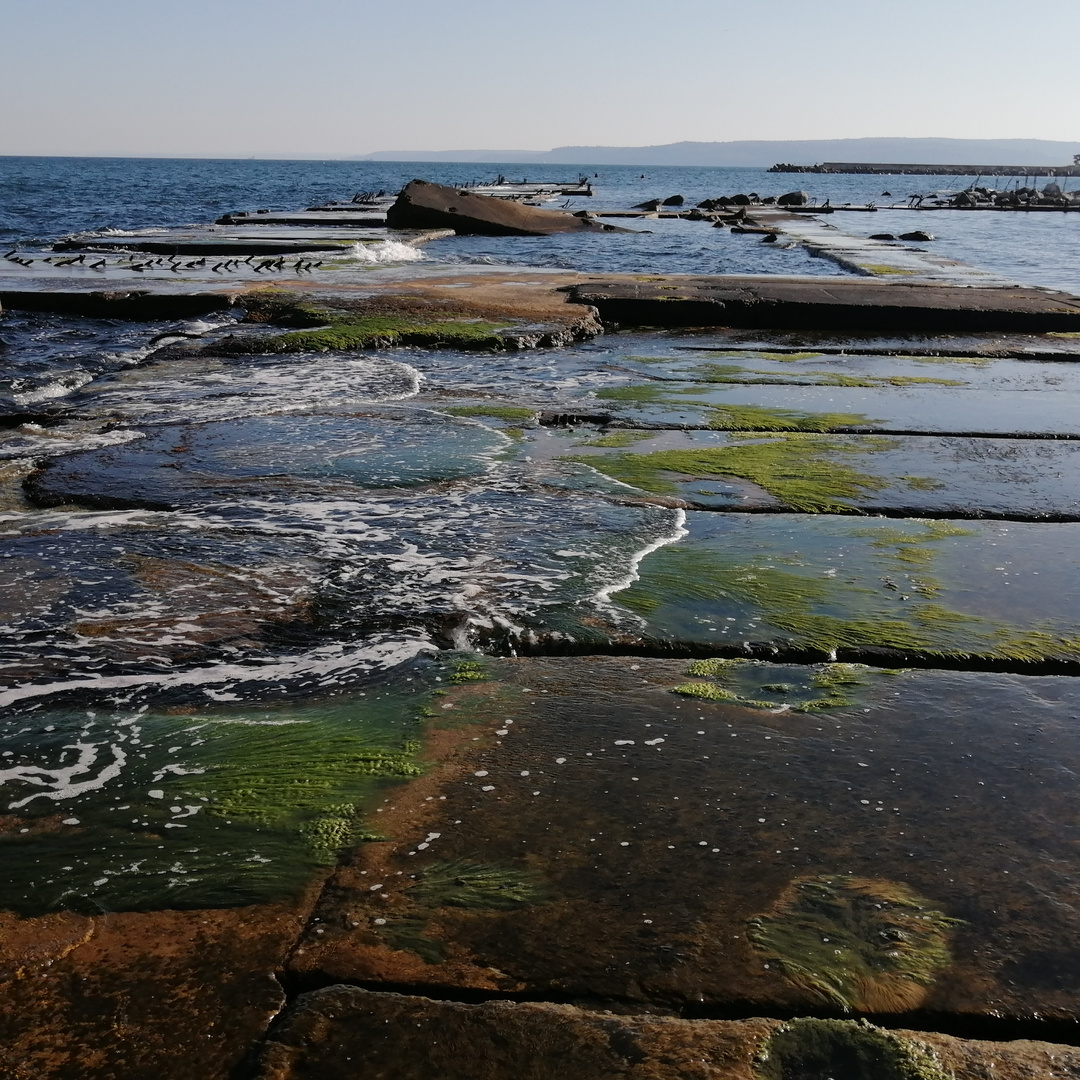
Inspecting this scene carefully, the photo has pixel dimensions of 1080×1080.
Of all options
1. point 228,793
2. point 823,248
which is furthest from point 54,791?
point 823,248

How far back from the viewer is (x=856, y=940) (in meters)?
1.66

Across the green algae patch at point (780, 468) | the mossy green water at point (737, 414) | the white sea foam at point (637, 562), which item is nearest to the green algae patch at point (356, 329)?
the mossy green water at point (737, 414)

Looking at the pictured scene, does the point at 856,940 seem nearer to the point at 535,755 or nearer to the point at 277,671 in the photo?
the point at 535,755

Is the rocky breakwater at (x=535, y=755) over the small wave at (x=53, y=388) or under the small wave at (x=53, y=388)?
under

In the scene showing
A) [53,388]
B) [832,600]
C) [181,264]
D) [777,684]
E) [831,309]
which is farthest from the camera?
[181,264]

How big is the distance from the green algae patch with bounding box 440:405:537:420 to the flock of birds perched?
6.76 metres

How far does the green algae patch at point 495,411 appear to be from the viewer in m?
5.45

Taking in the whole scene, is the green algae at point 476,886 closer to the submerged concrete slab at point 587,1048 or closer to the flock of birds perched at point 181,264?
the submerged concrete slab at point 587,1048

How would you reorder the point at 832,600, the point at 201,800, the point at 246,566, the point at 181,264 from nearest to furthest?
the point at 201,800, the point at 832,600, the point at 246,566, the point at 181,264

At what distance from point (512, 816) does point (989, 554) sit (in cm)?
217

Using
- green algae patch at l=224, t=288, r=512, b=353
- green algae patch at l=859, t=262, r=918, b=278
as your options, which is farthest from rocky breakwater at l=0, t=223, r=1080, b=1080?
green algae patch at l=859, t=262, r=918, b=278

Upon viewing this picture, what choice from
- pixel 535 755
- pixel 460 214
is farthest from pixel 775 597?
pixel 460 214

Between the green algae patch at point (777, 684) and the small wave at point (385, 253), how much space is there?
10978 mm

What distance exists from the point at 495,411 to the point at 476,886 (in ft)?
13.1
